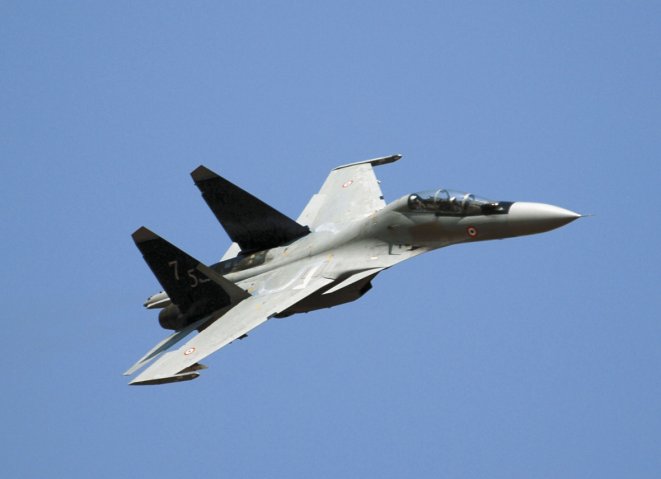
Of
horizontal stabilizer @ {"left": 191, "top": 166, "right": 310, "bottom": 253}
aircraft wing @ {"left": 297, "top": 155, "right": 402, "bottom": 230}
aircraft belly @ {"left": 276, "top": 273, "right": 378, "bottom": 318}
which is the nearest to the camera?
aircraft belly @ {"left": 276, "top": 273, "right": 378, "bottom": 318}

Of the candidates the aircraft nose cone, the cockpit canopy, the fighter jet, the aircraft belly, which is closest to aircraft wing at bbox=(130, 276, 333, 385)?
the fighter jet

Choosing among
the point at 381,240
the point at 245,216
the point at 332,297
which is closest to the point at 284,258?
the point at 245,216

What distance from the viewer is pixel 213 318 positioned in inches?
1332

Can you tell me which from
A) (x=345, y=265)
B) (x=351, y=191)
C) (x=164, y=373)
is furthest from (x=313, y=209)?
(x=164, y=373)

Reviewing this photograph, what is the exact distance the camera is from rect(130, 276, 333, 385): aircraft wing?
31797 millimetres

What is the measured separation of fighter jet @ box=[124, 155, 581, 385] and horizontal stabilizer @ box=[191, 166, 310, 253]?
0.9 inches

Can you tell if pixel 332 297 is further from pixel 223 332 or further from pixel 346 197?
pixel 346 197

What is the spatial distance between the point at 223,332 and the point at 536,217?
6.91 metres

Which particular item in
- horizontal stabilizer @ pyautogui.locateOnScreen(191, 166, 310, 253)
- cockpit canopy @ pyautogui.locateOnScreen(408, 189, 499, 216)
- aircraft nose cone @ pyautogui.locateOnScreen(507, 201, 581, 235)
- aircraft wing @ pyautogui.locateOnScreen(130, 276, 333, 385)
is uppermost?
horizontal stabilizer @ pyautogui.locateOnScreen(191, 166, 310, 253)

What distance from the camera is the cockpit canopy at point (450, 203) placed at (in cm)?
3281

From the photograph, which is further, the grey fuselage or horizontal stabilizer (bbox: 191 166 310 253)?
horizontal stabilizer (bbox: 191 166 310 253)

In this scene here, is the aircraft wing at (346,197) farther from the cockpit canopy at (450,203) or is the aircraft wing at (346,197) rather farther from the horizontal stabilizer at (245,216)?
the cockpit canopy at (450,203)

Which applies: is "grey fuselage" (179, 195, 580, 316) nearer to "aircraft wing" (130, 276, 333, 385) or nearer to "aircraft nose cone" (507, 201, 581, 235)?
"aircraft nose cone" (507, 201, 581, 235)

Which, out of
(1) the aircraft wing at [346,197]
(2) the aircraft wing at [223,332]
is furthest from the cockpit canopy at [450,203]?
(1) the aircraft wing at [346,197]
